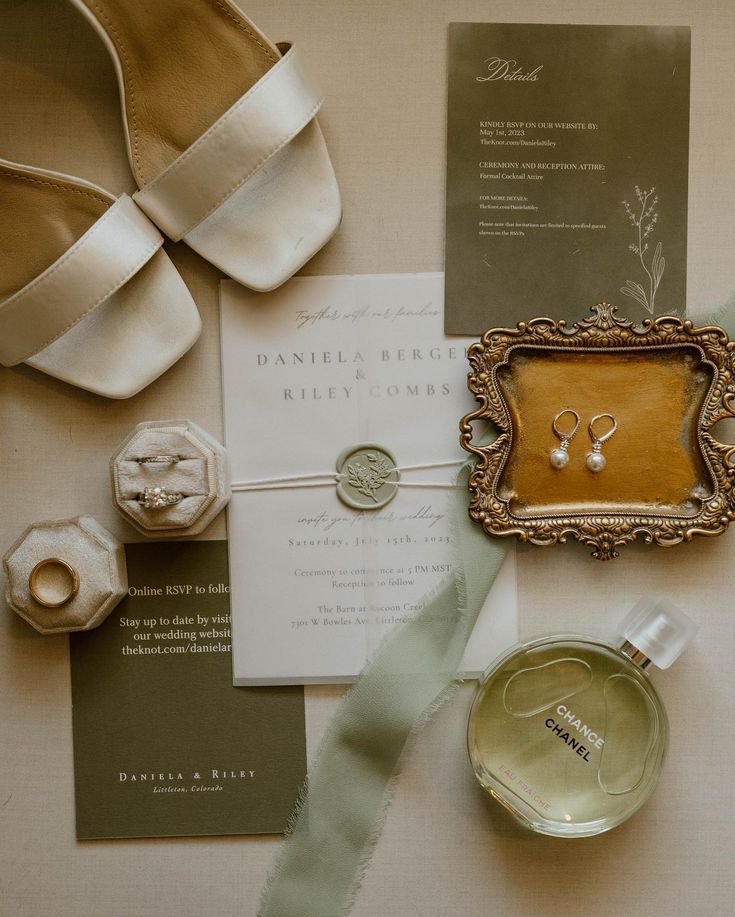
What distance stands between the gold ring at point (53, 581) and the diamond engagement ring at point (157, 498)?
0.08 m

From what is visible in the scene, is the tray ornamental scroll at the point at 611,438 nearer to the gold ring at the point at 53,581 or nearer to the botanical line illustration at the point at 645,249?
the botanical line illustration at the point at 645,249

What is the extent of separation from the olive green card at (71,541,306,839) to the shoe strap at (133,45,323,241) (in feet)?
0.94

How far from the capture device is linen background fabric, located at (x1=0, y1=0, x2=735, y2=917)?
596mm

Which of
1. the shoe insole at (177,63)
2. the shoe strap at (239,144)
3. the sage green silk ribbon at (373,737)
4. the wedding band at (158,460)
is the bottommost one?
the sage green silk ribbon at (373,737)

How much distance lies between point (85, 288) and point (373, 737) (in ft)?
1.43

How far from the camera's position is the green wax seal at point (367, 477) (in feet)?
1.97

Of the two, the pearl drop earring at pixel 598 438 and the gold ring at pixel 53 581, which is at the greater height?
the pearl drop earring at pixel 598 438

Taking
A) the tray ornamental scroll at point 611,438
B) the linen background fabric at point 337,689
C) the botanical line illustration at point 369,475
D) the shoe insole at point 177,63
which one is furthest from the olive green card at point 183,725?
the shoe insole at point 177,63

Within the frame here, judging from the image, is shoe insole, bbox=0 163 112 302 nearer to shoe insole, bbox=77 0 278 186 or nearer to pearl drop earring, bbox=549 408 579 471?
shoe insole, bbox=77 0 278 186

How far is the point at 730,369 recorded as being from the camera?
579 millimetres

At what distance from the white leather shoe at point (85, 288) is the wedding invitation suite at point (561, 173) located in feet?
0.80

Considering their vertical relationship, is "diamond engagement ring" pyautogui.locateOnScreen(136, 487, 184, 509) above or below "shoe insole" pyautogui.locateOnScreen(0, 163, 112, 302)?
below

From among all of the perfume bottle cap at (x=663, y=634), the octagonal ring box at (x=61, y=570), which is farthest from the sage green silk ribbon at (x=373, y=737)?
the octagonal ring box at (x=61, y=570)

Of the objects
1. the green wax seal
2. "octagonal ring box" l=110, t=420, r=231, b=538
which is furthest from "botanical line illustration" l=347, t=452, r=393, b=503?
"octagonal ring box" l=110, t=420, r=231, b=538
